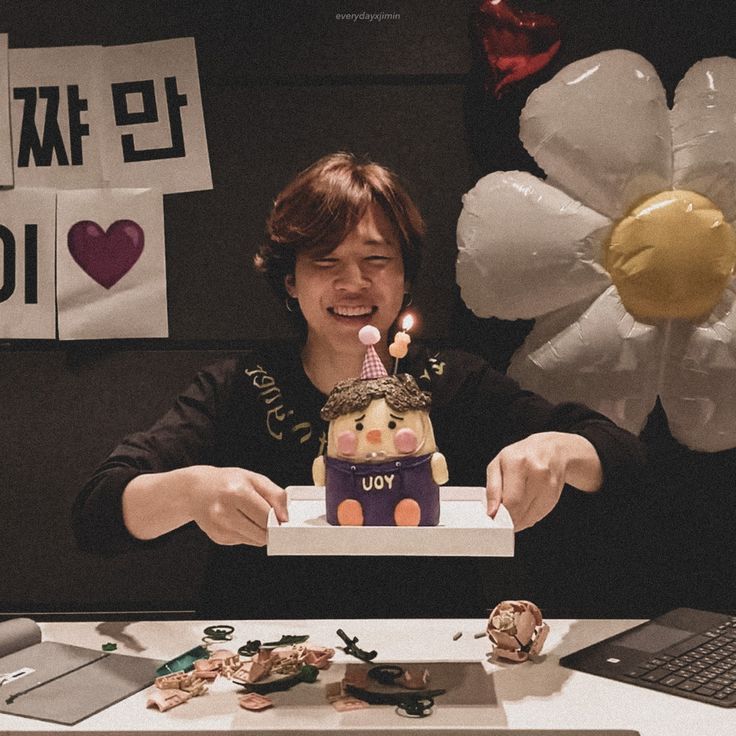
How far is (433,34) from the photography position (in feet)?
6.38

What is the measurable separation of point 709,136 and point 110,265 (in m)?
1.23

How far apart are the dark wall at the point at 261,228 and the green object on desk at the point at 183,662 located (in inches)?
33.9

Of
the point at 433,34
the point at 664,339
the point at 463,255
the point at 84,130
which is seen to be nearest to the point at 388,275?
the point at 463,255

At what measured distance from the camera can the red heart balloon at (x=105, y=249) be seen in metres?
1.97

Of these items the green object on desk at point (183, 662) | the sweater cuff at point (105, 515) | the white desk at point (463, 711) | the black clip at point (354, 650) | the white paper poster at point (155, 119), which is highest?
the white paper poster at point (155, 119)

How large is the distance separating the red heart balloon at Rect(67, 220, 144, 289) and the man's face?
555mm

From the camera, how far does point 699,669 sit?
3.64 ft

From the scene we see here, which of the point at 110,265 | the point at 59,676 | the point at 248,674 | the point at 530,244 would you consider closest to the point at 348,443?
the point at 248,674

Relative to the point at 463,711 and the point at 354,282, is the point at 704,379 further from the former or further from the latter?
the point at 463,711

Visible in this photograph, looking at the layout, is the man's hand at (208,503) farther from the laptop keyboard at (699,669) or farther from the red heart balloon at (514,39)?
the red heart balloon at (514,39)

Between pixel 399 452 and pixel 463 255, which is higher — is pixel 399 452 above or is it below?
below

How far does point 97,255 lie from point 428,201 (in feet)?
2.39

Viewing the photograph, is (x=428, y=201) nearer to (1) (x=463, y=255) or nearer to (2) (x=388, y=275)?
(1) (x=463, y=255)

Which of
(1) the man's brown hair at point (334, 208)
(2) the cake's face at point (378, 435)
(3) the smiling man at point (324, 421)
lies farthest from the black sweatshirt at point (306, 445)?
(2) the cake's face at point (378, 435)
